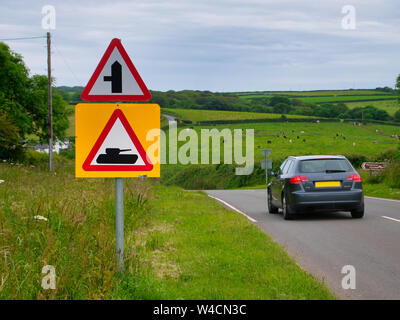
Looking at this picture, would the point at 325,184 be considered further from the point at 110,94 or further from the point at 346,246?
the point at 110,94

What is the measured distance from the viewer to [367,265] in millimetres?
8531

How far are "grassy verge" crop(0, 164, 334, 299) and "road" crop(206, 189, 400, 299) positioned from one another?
19.3 inches

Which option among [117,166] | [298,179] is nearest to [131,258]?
[117,166]

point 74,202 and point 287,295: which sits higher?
point 74,202

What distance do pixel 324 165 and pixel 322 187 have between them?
0.69m

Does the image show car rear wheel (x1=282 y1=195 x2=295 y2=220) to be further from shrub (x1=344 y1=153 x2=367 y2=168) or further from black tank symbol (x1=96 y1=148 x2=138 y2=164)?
shrub (x1=344 y1=153 x2=367 y2=168)

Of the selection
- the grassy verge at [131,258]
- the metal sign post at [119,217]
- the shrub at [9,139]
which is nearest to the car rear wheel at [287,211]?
the grassy verge at [131,258]

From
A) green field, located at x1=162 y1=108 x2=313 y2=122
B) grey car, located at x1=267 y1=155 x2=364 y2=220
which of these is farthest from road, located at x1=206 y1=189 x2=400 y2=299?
green field, located at x1=162 y1=108 x2=313 y2=122

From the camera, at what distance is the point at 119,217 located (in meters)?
6.04

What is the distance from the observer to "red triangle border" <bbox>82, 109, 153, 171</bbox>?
593cm
